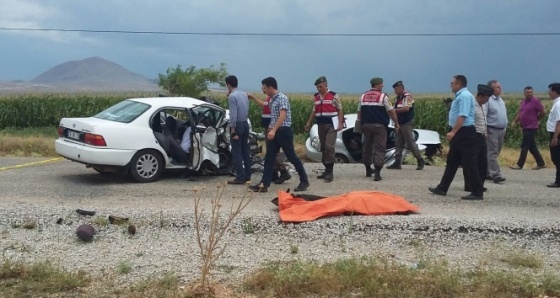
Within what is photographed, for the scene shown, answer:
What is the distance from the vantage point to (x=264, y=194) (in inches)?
384

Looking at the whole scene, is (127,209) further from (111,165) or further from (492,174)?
(492,174)

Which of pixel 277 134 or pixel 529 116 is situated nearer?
pixel 277 134

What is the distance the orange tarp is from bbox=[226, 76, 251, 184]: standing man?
91.0 inches

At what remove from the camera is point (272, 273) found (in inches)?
221

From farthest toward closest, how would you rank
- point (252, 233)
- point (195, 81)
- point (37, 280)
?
point (195, 81)
point (252, 233)
point (37, 280)

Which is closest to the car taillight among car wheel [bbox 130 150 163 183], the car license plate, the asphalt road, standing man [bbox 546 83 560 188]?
the car license plate

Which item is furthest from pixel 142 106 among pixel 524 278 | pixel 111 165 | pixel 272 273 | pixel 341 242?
pixel 524 278

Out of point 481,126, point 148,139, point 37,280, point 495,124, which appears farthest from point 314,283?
point 495,124

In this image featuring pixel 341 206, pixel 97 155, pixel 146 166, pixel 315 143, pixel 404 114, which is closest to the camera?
pixel 341 206

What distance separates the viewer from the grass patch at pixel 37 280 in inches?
212

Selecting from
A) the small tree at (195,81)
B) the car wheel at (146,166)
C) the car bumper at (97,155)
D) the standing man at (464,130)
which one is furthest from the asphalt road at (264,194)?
the small tree at (195,81)

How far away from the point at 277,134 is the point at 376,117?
235 cm

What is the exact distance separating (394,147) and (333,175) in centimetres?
237

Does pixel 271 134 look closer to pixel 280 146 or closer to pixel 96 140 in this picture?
pixel 280 146
